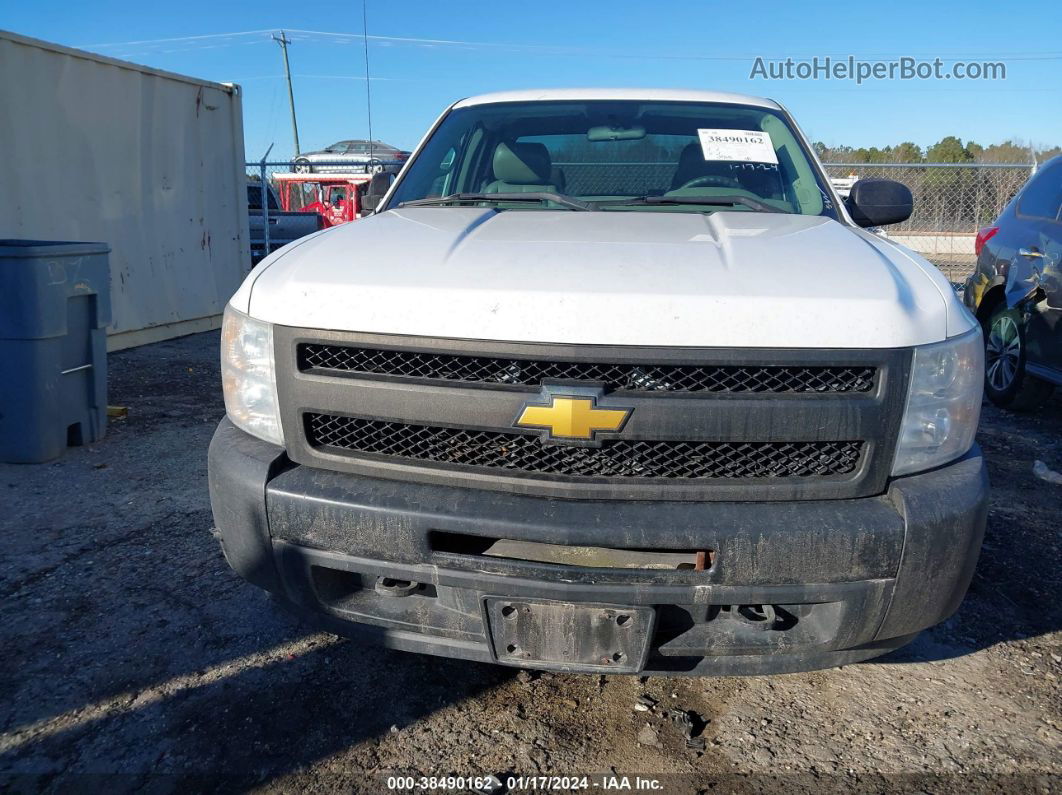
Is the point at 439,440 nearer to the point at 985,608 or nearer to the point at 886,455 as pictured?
the point at 886,455

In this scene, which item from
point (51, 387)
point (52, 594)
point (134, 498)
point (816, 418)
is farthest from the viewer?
point (51, 387)

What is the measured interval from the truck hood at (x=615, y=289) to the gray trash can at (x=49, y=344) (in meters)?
2.72

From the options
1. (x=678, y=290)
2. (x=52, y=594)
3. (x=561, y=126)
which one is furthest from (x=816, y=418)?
(x=52, y=594)

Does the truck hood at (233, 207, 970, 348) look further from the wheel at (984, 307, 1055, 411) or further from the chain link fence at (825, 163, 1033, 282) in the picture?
the chain link fence at (825, 163, 1033, 282)

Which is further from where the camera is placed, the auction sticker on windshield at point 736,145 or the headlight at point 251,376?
the auction sticker on windshield at point 736,145

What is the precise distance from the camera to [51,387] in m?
4.40

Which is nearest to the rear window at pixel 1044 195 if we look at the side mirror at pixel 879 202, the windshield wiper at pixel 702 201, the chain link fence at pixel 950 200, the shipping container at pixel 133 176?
the side mirror at pixel 879 202

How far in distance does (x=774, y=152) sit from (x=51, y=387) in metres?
4.03

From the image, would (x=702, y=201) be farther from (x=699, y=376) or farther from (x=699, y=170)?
(x=699, y=376)

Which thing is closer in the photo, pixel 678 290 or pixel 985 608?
pixel 678 290

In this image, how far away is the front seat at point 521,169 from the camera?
125 inches

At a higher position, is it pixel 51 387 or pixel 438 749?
pixel 51 387

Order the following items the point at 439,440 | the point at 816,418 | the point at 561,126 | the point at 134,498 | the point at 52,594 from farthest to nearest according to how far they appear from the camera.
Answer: the point at 134,498
the point at 561,126
the point at 52,594
the point at 439,440
the point at 816,418

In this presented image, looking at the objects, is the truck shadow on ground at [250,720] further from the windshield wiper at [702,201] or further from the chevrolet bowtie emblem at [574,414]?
the windshield wiper at [702,201]
